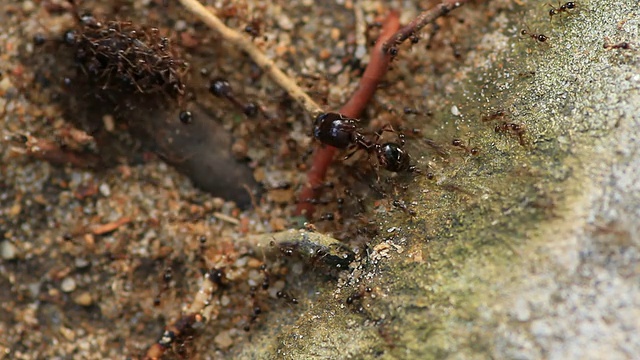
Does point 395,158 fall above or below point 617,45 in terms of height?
below

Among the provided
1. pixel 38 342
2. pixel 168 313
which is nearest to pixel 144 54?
pixel 168 313

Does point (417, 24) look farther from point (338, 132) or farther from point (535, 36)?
point (338, 132)

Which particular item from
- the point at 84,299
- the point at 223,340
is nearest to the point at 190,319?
the point at 223,340

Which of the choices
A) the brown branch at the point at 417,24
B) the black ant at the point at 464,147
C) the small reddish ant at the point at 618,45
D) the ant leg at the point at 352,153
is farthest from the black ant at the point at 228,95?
the small reddish ant at the point at 618,45

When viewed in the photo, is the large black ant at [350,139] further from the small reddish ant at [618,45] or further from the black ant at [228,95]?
the small reddish ant at [618,45]

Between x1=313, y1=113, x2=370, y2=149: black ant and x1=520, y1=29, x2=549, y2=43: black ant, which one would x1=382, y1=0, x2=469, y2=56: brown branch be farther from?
x1=313, y1=113, x2=370, y2=149: black ant
